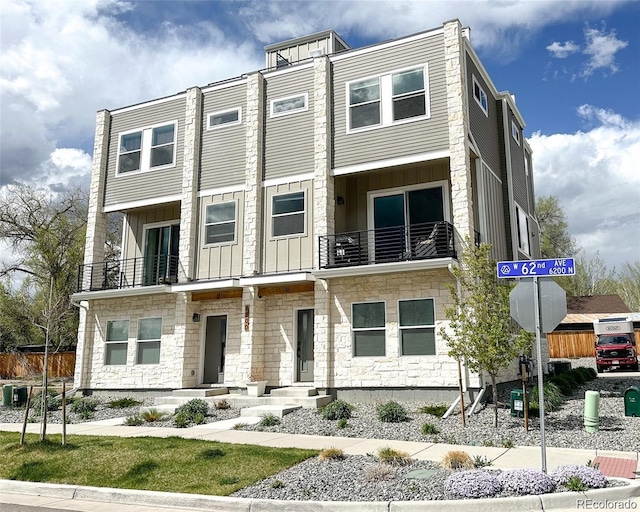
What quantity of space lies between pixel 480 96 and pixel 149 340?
1388cm

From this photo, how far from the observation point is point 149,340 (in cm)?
1917

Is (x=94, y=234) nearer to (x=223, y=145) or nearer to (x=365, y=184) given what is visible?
(x=223, y=145)

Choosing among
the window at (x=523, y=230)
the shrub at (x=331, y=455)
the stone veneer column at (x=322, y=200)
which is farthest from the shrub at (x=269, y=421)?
the window at (x=523, y=230)

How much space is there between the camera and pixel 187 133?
65.2 feet

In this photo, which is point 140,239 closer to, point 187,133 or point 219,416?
point 187,133

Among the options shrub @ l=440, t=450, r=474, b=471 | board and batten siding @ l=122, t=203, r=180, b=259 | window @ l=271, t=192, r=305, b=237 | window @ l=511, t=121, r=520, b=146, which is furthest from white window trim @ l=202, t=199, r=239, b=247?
shrub @ l=440, t=450, r=474, b=471

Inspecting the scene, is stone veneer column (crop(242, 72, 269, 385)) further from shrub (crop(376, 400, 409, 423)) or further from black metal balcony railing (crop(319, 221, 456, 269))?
shrub (crop(376, 400, 409, 423))

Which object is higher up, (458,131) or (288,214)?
(458,131)

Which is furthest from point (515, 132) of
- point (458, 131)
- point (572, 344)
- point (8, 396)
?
point (8, 396)

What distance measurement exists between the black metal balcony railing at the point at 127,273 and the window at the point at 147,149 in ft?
11.5

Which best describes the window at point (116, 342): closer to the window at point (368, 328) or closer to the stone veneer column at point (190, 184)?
the stone veneer column at point (190, 184)

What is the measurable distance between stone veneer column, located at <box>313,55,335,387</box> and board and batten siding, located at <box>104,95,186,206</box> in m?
A: 5.55

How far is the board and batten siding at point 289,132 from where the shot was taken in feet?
58.7

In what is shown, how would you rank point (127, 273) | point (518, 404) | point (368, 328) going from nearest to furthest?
1. point (518, 404)
2. point (368, 328)
3. point (127, 273)
